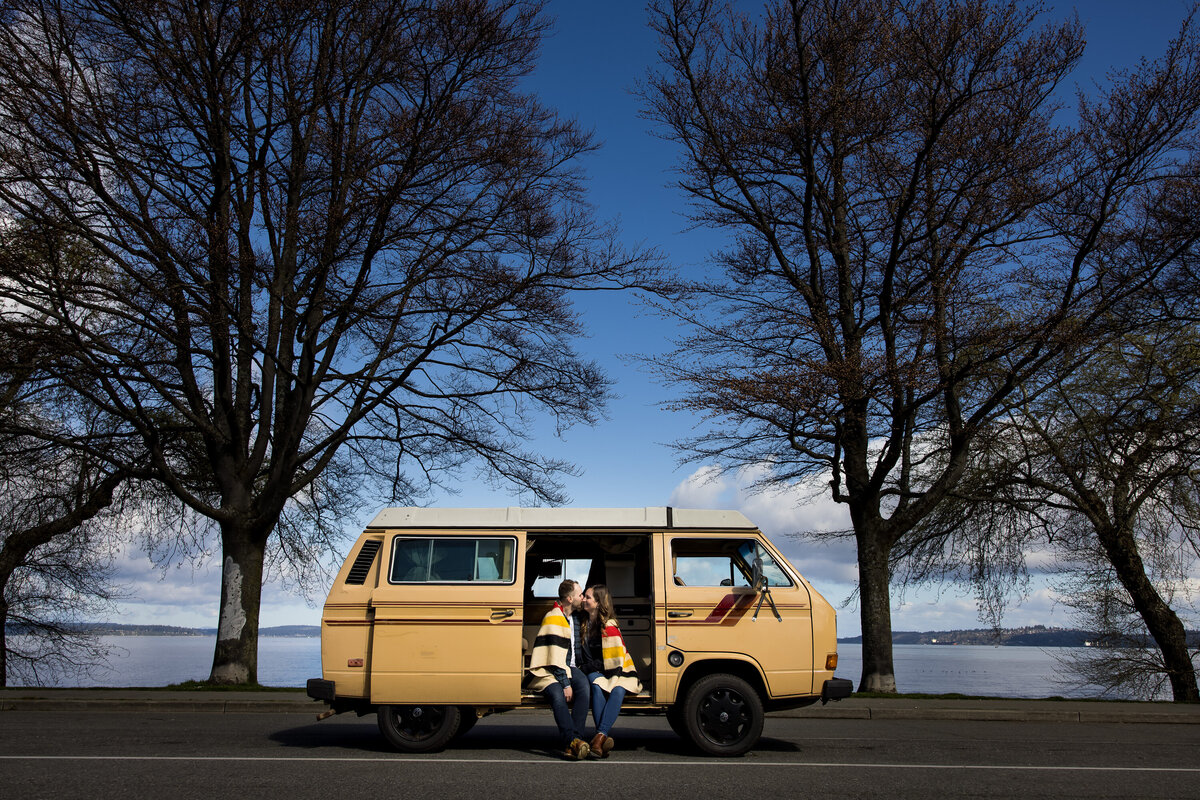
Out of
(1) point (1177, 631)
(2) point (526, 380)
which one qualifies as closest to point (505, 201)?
(2) point (526, 380)

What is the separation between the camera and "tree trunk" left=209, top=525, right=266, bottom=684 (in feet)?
57.9

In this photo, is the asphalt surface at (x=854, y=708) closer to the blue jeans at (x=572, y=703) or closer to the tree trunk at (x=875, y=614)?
the tree trunk at (x=875, y=614)

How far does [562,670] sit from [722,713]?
1.67m

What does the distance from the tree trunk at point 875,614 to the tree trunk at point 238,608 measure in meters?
11.5

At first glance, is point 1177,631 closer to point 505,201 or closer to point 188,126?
point 505,201

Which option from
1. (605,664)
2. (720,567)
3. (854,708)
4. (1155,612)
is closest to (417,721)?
(605,664)

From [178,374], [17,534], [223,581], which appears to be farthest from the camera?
[17,534]

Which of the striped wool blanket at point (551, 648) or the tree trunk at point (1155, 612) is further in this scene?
the tree trunk at point (1155, 612)

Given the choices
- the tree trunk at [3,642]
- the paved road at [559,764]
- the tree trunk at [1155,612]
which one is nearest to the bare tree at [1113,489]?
the tree trunk at [1155,612]

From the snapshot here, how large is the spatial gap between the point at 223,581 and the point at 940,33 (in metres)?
16.6

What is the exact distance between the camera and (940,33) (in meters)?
17.0

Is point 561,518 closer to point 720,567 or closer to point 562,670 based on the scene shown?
point 562,670

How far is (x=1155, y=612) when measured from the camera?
882 inches

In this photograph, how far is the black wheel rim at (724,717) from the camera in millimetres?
9578
